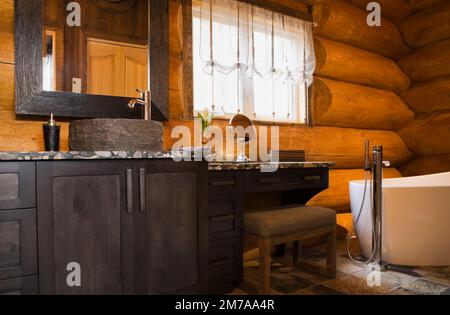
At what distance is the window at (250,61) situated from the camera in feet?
8.27

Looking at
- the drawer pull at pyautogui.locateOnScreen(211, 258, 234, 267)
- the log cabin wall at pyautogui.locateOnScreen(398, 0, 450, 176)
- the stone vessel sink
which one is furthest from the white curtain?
the log cabin wall at pyautogui.locateOnScreen(398, 0, 450, 176)

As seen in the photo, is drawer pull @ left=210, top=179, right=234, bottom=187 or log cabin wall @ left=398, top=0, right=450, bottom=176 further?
log cabin wall @ left=398, top=0, right=450, bottom=176

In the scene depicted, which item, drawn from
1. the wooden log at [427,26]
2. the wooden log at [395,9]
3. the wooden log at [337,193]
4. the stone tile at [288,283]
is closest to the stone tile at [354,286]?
the stone tile at [288,283]

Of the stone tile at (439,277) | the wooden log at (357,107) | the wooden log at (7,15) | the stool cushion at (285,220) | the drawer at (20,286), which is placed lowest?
the stone tile at (439,277)

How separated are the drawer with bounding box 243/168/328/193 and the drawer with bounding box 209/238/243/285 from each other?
34 centimetres

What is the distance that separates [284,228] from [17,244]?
4.39ft

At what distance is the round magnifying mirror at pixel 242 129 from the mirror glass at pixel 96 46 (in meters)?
0.74

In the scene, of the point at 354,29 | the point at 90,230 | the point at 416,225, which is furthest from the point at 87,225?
the point at 354,29

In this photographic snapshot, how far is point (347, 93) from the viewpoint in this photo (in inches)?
131

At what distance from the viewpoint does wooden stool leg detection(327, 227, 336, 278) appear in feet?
7.37

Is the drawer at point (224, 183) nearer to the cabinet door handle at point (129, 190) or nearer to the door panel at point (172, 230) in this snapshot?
the door panel at point (172, 230)

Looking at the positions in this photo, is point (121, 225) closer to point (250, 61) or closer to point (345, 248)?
point (250, 61)

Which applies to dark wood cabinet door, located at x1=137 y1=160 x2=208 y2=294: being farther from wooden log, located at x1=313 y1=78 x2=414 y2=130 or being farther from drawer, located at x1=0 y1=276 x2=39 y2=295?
wooden log, located at x1=313 y1=78 x2=414 y2=130

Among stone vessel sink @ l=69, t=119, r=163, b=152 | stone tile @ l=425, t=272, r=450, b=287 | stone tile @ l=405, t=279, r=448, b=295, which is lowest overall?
stone tile @ l=405, t=279, r=448, b=295
